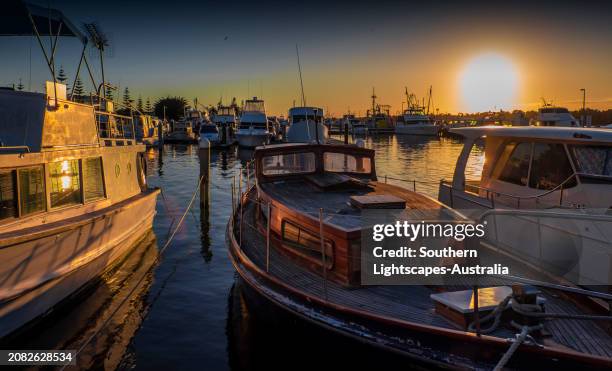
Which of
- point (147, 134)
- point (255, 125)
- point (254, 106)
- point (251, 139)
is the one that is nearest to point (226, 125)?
point (254, 106)

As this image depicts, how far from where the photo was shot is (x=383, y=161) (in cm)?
4928

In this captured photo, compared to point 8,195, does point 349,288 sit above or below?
below

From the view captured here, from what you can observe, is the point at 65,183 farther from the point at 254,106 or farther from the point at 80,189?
the point at 254,106

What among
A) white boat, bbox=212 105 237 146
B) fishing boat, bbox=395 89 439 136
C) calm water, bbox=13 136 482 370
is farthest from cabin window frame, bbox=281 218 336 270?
fishing boat, bbox=395 89 439 136

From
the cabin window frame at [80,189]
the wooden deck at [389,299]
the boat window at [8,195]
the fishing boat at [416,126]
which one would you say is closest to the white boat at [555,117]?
the fishing boat at [416,126]

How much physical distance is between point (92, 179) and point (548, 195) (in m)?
11.5

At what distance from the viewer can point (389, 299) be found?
7406 mm

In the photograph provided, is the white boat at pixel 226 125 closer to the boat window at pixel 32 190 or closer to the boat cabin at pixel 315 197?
the boat cabin at pixel 315 197

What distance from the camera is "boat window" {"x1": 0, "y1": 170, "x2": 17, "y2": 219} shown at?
919 cm

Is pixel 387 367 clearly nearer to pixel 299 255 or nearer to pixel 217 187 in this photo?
pixel 299 255

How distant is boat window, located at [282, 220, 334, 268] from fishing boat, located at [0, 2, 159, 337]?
4.97m

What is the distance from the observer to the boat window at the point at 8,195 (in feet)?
30.1

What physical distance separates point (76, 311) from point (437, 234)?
845 cm

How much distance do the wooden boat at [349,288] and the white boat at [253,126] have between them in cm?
4718
